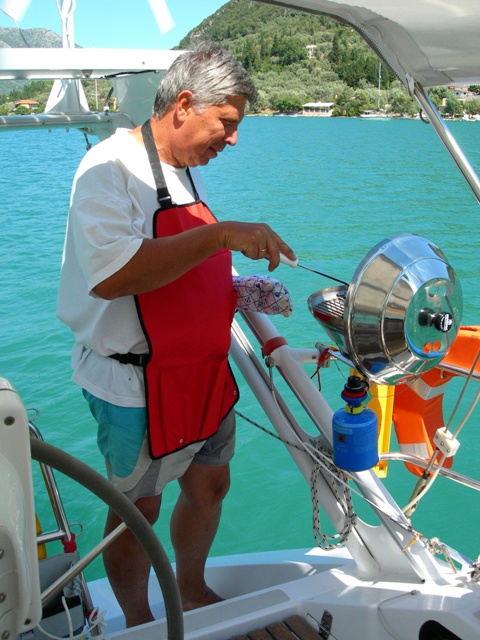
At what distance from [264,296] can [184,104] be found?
495mm

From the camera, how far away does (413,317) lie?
118cm

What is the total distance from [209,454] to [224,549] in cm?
151

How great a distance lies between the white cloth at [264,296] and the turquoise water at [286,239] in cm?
164

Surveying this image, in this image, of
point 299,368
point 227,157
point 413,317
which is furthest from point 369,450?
point 227,157

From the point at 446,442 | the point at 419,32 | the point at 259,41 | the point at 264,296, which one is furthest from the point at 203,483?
the point at 259,41

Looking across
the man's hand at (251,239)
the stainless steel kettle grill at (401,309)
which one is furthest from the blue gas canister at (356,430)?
the man's hand at (251,239)

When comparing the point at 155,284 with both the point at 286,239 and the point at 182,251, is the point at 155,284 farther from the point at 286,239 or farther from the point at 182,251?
the point at 286,239

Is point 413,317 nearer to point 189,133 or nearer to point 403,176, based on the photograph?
point 189,133

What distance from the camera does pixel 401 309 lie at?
3.85 ft

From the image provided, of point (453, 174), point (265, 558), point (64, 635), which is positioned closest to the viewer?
point (64, 635)

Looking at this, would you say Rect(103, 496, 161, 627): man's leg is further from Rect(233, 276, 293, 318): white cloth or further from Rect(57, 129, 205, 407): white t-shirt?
Rect(233, 276, 293, 318): white cloth

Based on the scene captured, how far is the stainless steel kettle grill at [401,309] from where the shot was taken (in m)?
1.18

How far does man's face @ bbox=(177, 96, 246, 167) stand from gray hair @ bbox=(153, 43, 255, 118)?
16 millimetres

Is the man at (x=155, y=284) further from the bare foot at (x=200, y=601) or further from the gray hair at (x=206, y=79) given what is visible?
the bare foot at (x=200, y=601)
